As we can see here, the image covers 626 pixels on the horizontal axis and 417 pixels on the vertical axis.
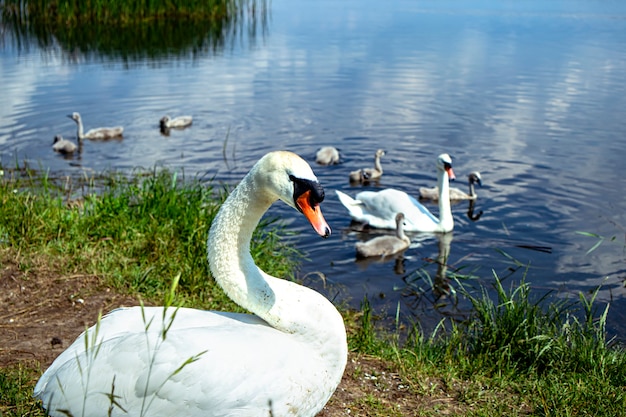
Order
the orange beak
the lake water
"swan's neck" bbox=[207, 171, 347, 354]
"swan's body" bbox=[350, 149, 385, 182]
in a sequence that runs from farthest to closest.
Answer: "swan's body" bbox=[350, 149, 385, 182], the lake water, "swan's neck" bbox=[207, 171, 347, 354], the orange beak

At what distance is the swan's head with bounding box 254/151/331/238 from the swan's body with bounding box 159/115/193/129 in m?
11.5

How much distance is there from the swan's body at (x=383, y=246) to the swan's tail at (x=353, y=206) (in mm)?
987

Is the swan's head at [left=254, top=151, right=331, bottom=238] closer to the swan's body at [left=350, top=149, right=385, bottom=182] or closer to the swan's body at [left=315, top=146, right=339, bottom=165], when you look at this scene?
the swan's body at [left=350, top=149, right=385, bottom=182]

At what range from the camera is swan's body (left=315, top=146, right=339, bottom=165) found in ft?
40.1

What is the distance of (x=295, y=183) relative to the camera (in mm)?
3316

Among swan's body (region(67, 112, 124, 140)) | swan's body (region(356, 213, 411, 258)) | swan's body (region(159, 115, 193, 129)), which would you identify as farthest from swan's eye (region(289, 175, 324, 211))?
swan's body (region(159, 115, 193, 129))

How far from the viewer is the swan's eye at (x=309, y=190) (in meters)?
3.25

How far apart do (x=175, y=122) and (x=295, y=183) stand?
11.8 meters

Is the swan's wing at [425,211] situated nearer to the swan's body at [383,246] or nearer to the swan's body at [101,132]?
the swan's body at [383,246]

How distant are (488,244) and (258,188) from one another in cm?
627

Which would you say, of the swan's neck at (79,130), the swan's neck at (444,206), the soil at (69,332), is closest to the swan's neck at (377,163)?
the swan's neck at (444,206)

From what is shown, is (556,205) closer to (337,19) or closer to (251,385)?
(251,385)

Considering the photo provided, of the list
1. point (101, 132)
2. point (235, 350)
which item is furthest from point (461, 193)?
point (235, 350)

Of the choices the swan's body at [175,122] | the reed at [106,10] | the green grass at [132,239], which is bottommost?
the swan's body at [175,122]
